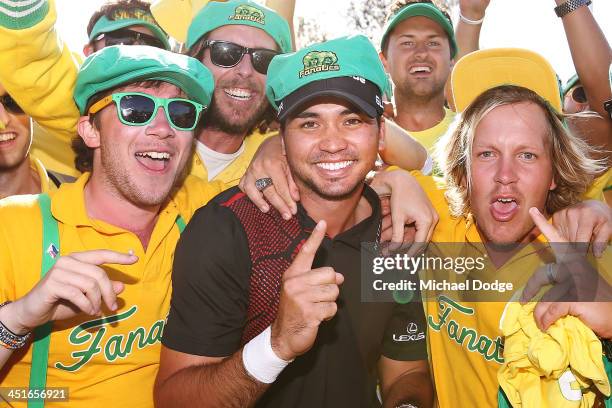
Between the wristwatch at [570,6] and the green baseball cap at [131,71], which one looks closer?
the green baseball cap at [131,71]

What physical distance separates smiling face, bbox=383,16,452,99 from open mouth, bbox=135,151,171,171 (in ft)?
9.20

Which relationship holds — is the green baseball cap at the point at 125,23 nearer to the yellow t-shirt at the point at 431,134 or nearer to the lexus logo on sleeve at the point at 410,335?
the yellow t-shirt at the point at 431,134

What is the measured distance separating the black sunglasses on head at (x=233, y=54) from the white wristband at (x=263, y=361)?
7.54 feet

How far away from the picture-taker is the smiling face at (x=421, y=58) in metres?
5.20

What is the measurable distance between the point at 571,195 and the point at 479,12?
2875mm

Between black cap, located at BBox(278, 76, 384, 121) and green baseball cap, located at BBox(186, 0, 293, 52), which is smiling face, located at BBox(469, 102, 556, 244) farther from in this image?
green baseball cap, located at BBox(186, 0, 293, 52)

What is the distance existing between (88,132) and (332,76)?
1.33 metres

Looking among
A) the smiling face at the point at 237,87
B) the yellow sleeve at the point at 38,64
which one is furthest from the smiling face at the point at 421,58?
the yellow sleeve at the point at 38,64

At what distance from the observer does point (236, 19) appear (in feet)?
13.9

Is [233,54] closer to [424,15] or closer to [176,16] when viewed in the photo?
[176,16]

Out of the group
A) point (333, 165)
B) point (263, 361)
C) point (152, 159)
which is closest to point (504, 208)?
point (333, 165)

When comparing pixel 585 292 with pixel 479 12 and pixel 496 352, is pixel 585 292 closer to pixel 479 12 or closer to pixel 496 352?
pixel 496 352

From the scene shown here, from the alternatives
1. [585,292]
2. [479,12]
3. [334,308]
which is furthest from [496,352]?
[479,12]

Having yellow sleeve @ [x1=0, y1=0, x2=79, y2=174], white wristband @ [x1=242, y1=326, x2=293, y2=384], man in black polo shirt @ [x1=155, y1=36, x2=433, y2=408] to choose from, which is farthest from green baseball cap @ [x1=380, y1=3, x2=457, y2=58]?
white wristband @ [x1=242, y1=326, x2=293, y2=384]
